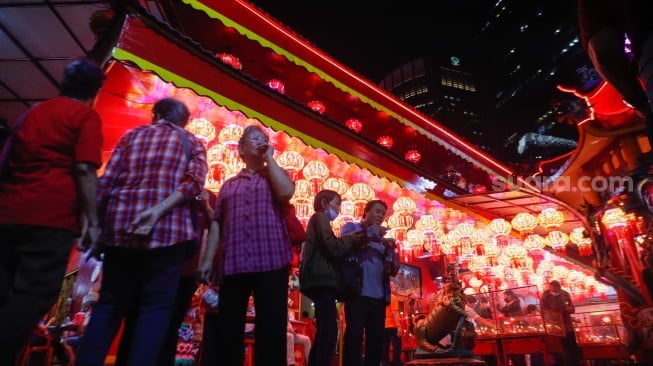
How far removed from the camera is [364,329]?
3908mm

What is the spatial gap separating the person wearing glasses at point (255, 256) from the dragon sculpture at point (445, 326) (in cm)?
384

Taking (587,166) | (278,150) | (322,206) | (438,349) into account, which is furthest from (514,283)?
(322,206)

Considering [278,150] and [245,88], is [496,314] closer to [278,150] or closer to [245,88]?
[278,150]

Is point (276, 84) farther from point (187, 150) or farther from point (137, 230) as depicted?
point (137, 230)

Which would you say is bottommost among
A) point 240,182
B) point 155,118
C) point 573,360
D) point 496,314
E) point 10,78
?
point 573,360

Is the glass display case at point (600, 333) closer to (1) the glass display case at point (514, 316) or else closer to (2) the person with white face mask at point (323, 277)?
(1) the glass display case at point (514, 316)

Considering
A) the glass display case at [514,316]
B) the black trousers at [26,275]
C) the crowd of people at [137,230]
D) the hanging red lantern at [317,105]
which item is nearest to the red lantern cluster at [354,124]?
the hanging red lantern at [317,105]

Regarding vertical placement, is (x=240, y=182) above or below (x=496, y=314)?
above

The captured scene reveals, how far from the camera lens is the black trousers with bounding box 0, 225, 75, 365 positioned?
162 centimetres

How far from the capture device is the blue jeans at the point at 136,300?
1.77 meters

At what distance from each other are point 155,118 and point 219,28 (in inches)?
261

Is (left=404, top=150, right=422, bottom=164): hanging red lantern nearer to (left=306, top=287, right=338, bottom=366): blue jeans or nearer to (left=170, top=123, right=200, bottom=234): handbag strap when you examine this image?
(left=306, top=287, right=338, bottom=366): blue jeans

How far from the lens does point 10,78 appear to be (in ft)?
25.3

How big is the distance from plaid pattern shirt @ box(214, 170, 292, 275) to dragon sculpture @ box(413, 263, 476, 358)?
12.7 ft
